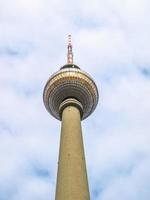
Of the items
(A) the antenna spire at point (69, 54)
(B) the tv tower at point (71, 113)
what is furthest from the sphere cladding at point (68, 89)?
(A) the antenna spire at point (69, 54)

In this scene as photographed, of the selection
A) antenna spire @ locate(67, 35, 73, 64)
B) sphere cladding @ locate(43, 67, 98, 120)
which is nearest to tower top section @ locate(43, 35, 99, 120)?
sphere cladding @ locate(43, 67, 98, 120)

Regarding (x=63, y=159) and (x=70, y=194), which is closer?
(x=70, y=194)

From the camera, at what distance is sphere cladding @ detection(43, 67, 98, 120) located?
6149 cm

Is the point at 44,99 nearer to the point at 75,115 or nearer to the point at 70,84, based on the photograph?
the point at 70,84

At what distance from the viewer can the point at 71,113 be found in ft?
184

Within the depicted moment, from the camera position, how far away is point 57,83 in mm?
61625

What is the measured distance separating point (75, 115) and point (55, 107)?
6650 mm

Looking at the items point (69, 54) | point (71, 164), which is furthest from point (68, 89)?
point (71, 164)

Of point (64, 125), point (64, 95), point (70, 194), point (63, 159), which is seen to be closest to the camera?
point (70, 194)

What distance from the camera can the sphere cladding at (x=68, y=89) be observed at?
61494 millimetres

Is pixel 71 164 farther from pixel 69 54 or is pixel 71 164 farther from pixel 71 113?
pixel 69 54

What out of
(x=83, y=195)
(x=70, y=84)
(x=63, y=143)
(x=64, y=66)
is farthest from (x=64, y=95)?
(x=83, y=195)

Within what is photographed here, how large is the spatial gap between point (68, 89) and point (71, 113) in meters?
6.47

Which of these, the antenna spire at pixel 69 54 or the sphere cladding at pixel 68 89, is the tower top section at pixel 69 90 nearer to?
the sphere cladding at pixel 68 89
